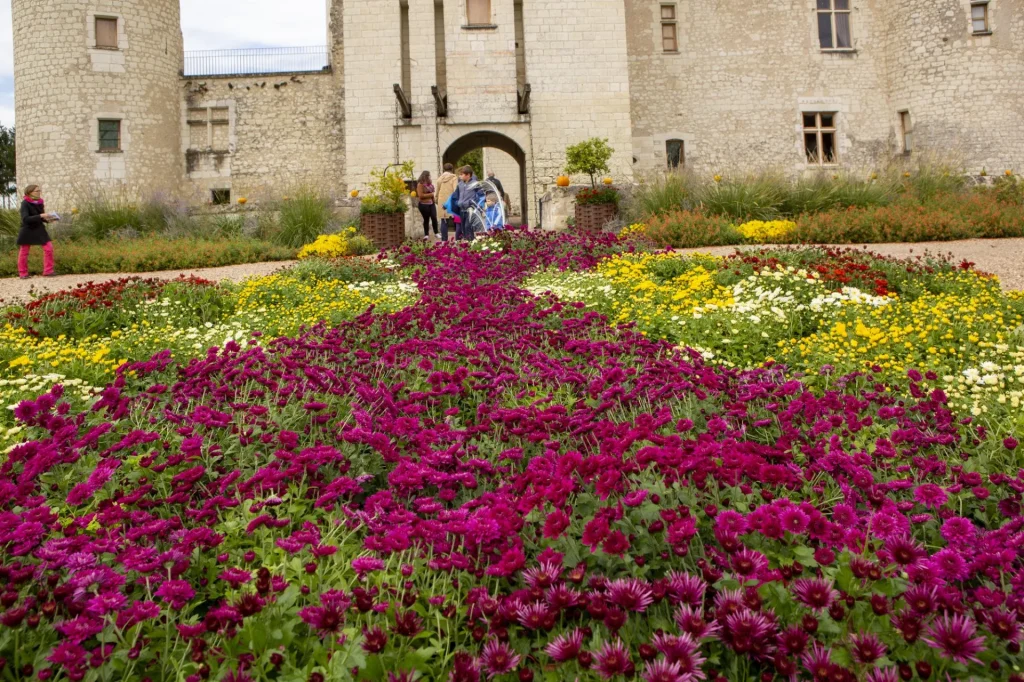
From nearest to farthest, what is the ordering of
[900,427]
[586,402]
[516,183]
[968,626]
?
1. [968,626]
2. [900,427]
3. [586,402]
4. [516,183]

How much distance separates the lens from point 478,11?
18.2 metres

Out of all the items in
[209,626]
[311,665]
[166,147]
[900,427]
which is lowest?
[311,665]

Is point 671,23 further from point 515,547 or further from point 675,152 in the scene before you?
point 515,547

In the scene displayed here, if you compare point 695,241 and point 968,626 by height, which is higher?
point 695,241

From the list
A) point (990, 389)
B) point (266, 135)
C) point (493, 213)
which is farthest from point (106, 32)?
point (990, 389)

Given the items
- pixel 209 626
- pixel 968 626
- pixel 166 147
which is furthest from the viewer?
pixel 166 147

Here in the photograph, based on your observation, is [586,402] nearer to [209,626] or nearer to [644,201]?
[209,626]

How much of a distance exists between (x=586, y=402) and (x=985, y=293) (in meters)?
4.62

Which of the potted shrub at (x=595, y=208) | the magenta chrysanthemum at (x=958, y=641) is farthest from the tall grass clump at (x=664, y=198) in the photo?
the magenta chrysanthemum at (x=958, y=641)

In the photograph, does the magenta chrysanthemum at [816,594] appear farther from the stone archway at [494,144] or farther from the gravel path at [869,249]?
the stone archway at [494,144]

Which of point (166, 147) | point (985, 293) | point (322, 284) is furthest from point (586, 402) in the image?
point (166, 147)

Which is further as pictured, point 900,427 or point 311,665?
point 900,427

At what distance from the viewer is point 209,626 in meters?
1.61

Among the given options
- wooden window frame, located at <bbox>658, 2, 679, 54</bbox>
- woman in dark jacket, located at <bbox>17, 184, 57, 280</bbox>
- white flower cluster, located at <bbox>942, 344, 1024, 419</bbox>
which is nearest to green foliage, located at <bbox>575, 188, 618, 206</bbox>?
woman in dark jacket, located at <bbox>17, 184, 57, 280</bbox>
